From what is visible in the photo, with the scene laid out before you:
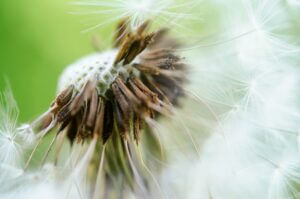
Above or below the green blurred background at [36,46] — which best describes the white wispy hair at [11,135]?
below

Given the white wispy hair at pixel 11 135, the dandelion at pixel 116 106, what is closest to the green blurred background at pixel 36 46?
the white wispy hair at pixel 11 135

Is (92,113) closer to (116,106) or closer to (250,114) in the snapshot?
A: (116,106)

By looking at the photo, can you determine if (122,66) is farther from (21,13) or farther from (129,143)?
(21,13)

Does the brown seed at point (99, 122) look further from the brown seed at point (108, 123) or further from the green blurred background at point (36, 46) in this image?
the green blurred background at point (36, 46)

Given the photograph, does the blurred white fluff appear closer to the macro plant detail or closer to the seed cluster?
the macro plant detail

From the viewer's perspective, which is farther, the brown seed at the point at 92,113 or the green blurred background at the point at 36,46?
the green blurred background at the point at 36,46

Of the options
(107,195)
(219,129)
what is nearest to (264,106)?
(219,129)

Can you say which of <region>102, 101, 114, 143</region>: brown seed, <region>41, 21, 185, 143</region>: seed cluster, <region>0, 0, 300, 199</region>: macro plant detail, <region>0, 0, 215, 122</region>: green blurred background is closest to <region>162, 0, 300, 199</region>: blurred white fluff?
<region>0, 0, 300, 199</region>: macro plant detail
